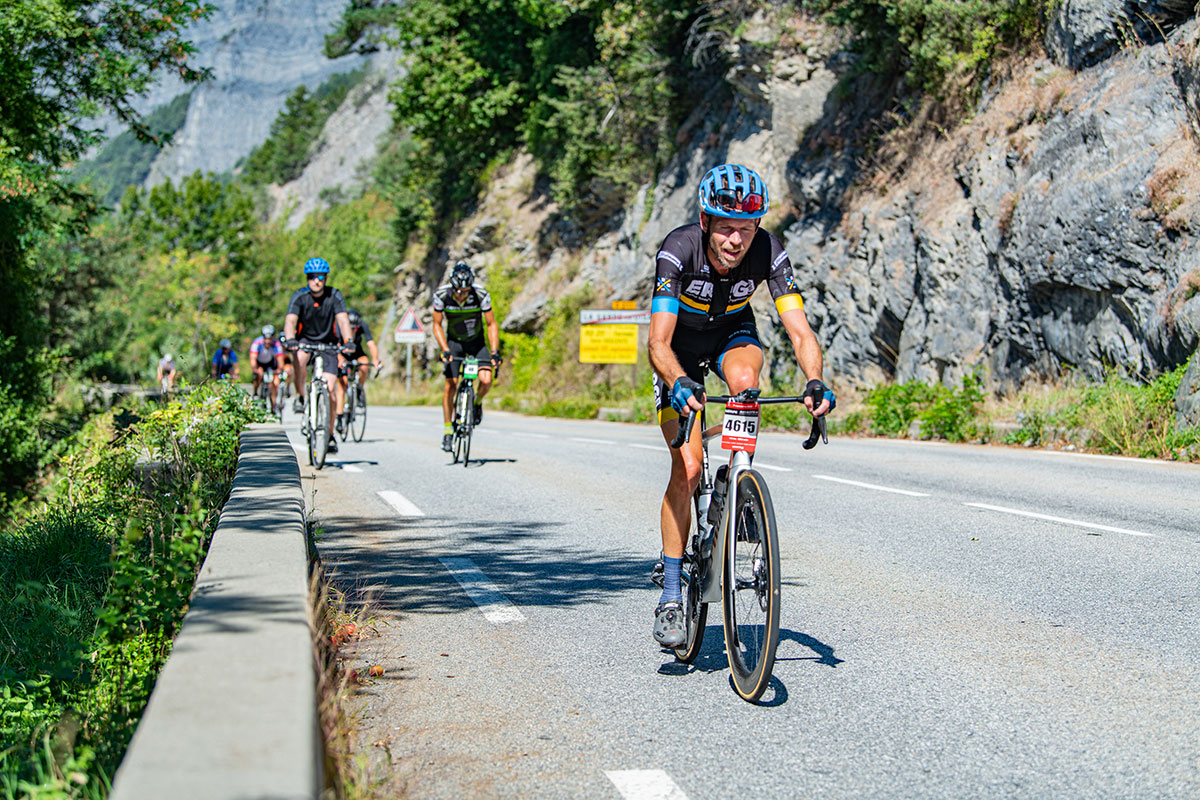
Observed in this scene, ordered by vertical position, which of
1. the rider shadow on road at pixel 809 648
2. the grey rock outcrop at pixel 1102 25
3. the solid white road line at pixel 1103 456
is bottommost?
the rider shadow on road at pixel 809 648

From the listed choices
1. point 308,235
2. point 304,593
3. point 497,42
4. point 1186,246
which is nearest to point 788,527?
point 304,593

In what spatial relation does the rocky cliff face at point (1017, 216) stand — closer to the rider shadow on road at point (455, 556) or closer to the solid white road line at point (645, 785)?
the rider shadow on road at point (455, 556)

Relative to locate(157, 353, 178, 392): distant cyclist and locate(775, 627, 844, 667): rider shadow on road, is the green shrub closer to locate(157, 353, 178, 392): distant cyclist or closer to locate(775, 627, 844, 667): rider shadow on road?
locate(775, 627, 844, 667): rider shadow on road

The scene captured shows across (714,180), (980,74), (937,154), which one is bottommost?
(714,180)

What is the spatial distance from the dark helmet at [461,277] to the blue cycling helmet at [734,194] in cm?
792

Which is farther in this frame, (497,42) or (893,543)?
(497,42)

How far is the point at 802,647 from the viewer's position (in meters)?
4.98

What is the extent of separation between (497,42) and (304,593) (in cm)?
4011

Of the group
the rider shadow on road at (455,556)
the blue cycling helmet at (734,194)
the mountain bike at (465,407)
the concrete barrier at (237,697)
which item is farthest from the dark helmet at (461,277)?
the concrete barrier at (237,697)

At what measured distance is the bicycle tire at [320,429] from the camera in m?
12.3

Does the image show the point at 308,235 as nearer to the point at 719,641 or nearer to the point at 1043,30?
the point at 1043,30

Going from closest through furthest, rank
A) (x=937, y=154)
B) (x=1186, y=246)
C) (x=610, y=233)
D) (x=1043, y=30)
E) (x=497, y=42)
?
(x=1186, y=246) → (x=1043, y=30) → (x=937, y=154) → (x=610, y=233) → (x=497, y=42)

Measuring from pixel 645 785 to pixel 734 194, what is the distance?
224cm

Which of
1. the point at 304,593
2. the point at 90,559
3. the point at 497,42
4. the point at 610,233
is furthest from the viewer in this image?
the point at 497,42
